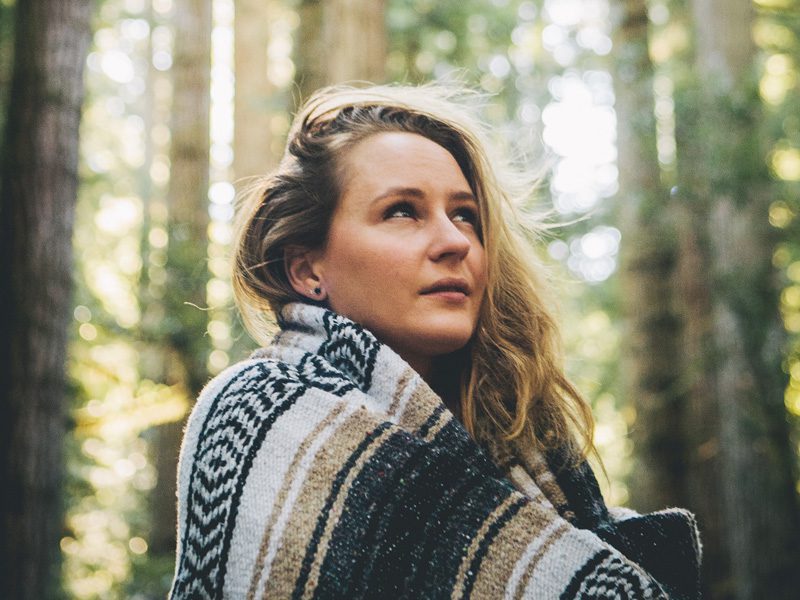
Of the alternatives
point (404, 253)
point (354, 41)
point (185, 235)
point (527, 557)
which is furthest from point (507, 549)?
point (185, 235)

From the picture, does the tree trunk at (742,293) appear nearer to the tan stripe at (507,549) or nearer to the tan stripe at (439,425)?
the tan stripe at (439,425)

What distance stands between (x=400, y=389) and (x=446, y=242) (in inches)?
18.6

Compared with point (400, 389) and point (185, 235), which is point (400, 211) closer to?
point (400, 389)

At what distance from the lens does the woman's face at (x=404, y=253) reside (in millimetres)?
2133

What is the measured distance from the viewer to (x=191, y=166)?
31.7ft

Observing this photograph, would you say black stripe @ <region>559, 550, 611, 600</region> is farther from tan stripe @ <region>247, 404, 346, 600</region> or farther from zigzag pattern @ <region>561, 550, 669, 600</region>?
tan stripe @ <region>247, 404, 346, 600</region>

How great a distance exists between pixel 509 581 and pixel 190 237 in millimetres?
7529

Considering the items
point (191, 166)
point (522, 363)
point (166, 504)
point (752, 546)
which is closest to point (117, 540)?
point (166, 504)

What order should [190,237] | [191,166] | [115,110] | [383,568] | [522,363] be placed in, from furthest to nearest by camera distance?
[115,110] → [191,166] → [190,237] → [522,363] → [383,568]

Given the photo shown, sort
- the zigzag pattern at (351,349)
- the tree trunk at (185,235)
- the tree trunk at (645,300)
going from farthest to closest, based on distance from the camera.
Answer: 1. the tree trunk at (645,300)
2. the tree trunk at (185,235)
3. the zigzag pattern at (351,349)

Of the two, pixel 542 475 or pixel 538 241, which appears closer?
pixel 542 475

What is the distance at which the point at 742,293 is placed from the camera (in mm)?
6398

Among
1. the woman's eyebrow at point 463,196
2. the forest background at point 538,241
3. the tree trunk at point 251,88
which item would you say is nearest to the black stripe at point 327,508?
the woman's eyebrow at point 463,196

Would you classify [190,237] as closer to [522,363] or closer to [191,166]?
[191,166]
